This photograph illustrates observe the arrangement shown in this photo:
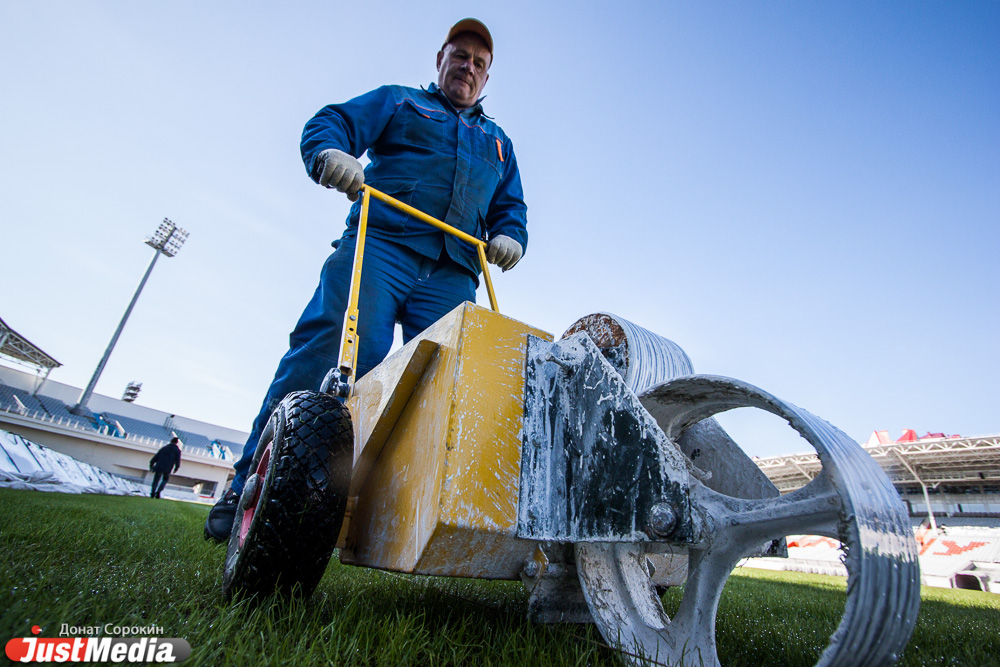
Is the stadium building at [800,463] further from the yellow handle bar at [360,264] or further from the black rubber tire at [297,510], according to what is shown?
the black rubber tire at [297,510]

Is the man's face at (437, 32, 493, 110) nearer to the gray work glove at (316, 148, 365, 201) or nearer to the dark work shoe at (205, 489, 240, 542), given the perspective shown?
the gray work glove at (316, 148, 365, 201)

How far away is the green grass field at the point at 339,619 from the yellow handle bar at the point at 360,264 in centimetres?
Result: 69

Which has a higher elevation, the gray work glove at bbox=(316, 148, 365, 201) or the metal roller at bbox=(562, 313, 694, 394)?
the gray work glove at bbox=(316, 148, 365, 201)

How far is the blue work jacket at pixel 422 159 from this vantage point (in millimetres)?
2271

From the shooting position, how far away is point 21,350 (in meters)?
31.7

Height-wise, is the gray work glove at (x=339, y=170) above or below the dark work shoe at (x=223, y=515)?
above

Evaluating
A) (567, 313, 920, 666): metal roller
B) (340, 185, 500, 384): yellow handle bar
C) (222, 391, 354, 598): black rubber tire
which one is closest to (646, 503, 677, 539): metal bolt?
(567, 313, 920, 666): metal roller

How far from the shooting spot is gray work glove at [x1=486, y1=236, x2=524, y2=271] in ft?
8.07

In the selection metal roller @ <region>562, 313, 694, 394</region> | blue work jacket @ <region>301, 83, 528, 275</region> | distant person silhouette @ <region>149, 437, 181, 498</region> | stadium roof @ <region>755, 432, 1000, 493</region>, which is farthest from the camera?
stadium roof @ <region>755, 432, 1000, 493</region>

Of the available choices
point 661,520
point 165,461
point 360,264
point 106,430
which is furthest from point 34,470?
point 106,430

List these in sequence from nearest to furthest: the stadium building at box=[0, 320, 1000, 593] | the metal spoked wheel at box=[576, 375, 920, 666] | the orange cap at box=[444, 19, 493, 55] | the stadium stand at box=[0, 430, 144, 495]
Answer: the metal spoked wheel at box=[576, 375, 920, 666]
the orange cap at box=[444, 19, 493, 55]
the stadium stand at box=[0, 430, 144, 495]
the stadium building at box=[0, 320, 1000, 593]

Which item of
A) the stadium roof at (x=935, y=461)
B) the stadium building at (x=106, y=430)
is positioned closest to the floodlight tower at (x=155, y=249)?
the stadium building at (x=106, y=430)

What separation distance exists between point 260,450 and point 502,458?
1.00 meters

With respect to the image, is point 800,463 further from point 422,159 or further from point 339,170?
point 339,170
